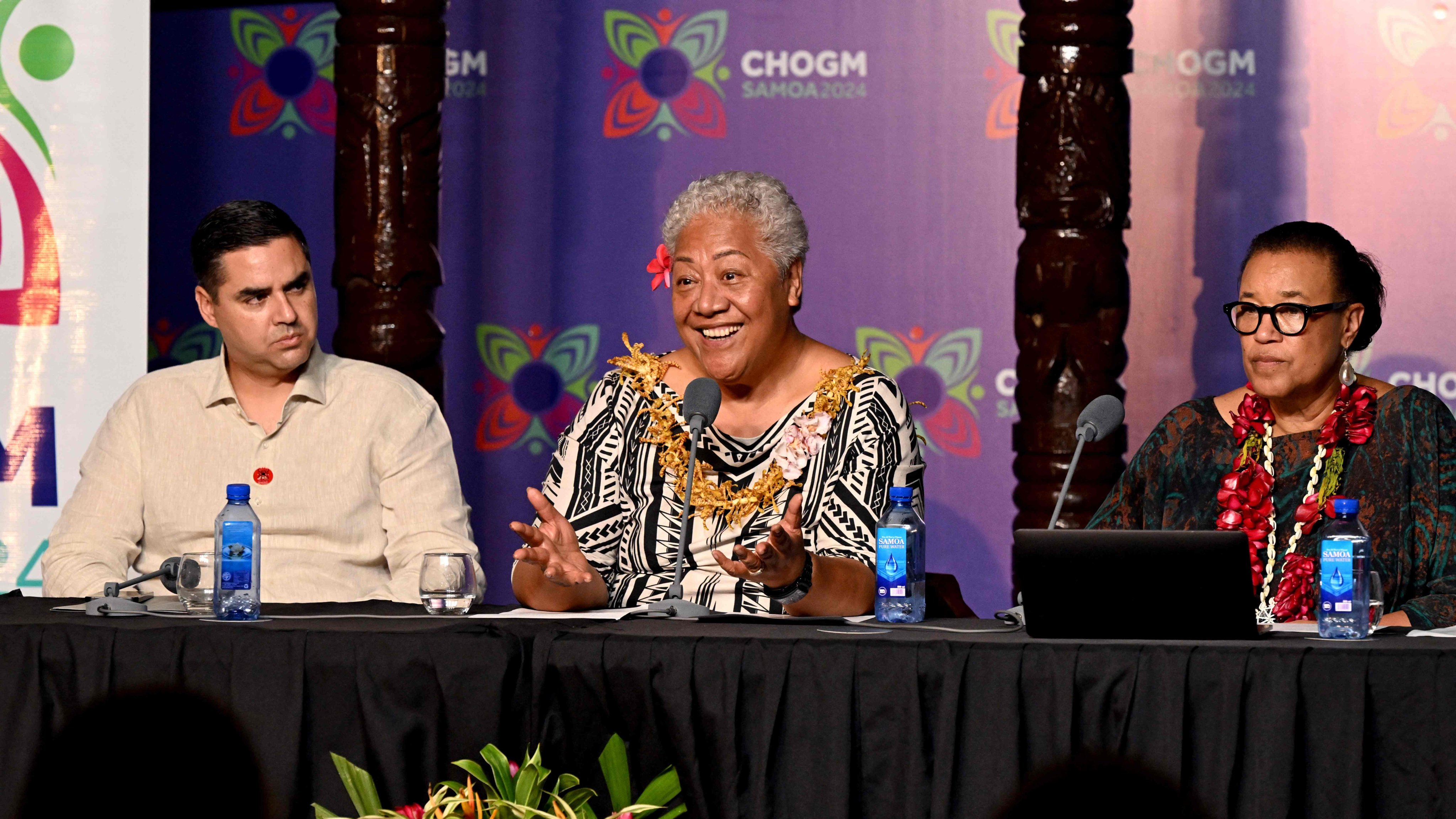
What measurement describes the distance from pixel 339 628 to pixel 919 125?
314 cm

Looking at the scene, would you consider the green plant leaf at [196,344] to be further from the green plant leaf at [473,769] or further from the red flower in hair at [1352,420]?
the red flower in hair at [1352,420]

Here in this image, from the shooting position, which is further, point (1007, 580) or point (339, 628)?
point (1007, 580)

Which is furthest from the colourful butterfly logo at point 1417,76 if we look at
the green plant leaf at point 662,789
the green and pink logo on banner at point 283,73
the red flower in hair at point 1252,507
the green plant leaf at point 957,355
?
the green plant leaf at point 662,789

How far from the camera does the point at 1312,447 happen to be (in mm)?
2639

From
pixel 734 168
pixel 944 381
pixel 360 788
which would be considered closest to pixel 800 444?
pixel 360 788

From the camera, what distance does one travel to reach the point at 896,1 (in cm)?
478

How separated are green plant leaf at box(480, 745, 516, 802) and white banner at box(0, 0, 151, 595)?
1.99 metres

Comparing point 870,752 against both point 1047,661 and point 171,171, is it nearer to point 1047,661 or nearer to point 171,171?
point 1047,661

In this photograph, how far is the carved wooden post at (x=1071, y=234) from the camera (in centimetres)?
374

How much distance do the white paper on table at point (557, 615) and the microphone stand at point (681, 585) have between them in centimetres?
3

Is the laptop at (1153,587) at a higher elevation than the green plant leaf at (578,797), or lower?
higher

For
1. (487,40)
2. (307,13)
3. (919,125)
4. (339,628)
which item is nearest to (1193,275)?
(919,125)

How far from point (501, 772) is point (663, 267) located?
1.19 meters

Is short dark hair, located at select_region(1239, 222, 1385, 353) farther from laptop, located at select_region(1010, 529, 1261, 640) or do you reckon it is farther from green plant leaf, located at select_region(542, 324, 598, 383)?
green plant leaf, located at select_region(542, 324, 598, 383)
